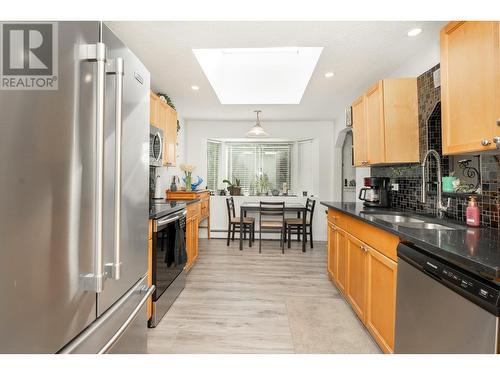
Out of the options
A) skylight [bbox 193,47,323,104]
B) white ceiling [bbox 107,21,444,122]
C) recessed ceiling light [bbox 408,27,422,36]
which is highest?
skylight [bbox 193,47,323,104]

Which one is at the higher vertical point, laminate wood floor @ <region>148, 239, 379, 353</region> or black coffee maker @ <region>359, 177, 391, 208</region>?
black coffee maker @ <region>359, 177, 391, 208</region>

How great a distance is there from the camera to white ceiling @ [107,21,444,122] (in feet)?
6.97

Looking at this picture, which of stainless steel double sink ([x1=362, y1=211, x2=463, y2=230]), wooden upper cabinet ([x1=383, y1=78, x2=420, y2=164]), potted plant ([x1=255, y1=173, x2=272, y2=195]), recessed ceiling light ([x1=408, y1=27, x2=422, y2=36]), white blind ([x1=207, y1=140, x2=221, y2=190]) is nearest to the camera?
stainless steel double sink ([x1=362, y1=211, x2=463, y2=230])

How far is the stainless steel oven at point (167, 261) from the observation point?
2068 millimetres

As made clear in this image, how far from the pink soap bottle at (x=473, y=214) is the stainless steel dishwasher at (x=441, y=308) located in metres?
0.64

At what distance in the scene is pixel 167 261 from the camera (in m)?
2.27

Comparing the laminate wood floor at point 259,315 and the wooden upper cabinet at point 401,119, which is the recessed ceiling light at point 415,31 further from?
the laminate wood floor at point 259,315

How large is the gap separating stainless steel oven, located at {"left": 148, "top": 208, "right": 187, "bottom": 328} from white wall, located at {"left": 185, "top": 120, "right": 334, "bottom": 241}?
2.94 metres

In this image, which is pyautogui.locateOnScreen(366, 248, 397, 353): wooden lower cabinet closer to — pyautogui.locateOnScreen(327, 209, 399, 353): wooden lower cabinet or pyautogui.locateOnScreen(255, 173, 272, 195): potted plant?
pyautogui.locateOnScreen(327, 209, 399, 353): wooden lower cabinet

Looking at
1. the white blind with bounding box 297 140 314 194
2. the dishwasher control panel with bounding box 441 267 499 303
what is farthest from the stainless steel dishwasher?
the white blind with bounding box 297 140 314 194

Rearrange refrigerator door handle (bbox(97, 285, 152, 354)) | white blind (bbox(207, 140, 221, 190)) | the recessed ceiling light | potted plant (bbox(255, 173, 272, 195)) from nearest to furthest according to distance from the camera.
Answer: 1. refrigerator door handle (bbox(97, 285, 152, 354))
2. the recessed ceiling light
3. white blind (bbox(207, 140, 221, 190))
4. potted plant (bbox(255, 173, 272, 195))

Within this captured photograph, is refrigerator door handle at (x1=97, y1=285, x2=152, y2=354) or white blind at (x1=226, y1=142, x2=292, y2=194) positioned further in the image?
white blind at (x1=226, y1=142, x2=292, y2=194)
